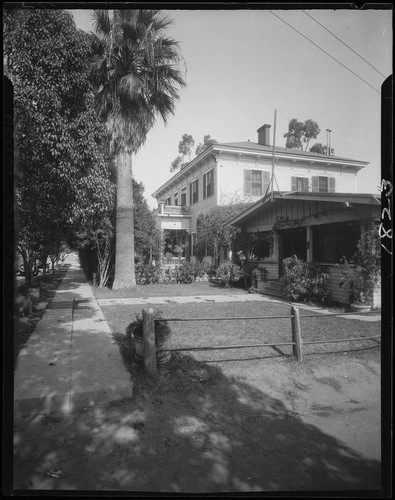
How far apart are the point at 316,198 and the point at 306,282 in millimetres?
2866

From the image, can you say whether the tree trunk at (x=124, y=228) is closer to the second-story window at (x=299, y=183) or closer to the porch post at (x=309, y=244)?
the porch post at (x=309, y=244)

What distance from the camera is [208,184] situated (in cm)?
1897

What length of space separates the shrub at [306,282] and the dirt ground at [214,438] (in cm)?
562

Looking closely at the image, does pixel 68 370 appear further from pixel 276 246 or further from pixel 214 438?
pixel 276 246

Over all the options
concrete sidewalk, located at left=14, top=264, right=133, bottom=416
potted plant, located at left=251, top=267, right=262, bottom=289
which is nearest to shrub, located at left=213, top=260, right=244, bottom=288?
potted plant, located at left=251, top=267, right=262, bottom=289

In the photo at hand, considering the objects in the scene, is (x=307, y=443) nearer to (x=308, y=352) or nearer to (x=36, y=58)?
(x=308, y=352)

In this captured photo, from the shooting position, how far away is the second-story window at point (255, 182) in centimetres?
1827

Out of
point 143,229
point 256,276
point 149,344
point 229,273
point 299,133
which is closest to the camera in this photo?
point 149,344

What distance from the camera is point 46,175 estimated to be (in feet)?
15.4

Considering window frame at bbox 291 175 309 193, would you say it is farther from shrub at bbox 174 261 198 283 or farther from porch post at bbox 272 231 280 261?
shrub at bbox 174 261 198 283

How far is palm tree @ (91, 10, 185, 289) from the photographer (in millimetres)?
11633

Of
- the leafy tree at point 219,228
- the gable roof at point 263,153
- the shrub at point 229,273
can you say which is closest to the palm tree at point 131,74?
the gable roof at point 263,153

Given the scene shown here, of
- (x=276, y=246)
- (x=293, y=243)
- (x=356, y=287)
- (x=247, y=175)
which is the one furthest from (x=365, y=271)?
(x=247, y=175)

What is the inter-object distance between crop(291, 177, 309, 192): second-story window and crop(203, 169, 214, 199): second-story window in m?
5.45
